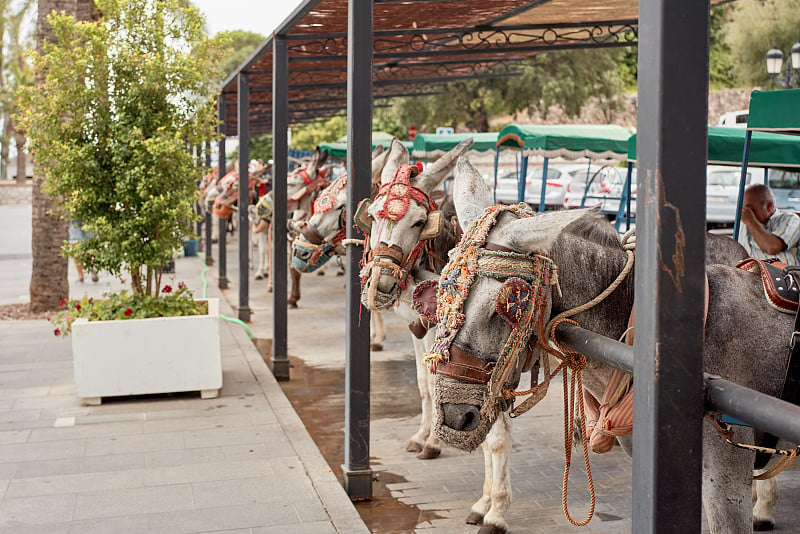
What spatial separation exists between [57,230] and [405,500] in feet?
28.8

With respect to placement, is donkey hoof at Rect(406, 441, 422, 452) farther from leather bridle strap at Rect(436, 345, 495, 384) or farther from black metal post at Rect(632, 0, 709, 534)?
black metal post at Rect(632, 0, 709, 534)

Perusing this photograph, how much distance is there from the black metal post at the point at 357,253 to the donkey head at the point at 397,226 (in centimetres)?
29

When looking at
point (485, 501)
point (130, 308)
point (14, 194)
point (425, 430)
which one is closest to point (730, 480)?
point (485, 501)

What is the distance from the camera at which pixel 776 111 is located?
6.21m

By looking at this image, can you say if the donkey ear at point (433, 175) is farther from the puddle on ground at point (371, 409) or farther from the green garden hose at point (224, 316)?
the green garden hose at point (224, 316)

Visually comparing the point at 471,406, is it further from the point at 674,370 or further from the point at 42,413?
the point at 42,413

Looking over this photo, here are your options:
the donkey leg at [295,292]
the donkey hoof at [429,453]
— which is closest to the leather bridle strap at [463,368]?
the donkey hoof at [429,453]

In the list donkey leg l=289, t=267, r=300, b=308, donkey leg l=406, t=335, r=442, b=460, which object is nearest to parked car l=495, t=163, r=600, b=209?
donkey leg l=289, t=267, r=300, b=308

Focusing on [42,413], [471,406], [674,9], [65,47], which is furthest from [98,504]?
[65,47]

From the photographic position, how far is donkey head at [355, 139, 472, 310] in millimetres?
5527

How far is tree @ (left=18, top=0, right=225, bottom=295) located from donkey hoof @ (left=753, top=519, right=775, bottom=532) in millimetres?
6057

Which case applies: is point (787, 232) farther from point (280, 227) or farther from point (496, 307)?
point (280, 227)

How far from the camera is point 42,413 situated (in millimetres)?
7992

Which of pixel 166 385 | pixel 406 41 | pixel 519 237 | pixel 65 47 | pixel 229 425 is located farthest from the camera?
pixel 406 41
